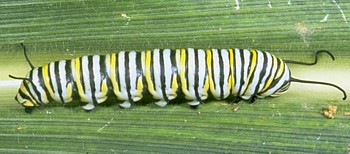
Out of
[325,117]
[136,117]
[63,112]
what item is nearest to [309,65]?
[325,117]

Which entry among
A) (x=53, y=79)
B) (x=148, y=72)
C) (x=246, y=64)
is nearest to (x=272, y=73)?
(x=246, y=64)

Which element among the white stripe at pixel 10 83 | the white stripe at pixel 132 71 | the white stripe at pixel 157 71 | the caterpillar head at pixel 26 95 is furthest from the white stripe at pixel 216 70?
the white stripe at pixel 10 83

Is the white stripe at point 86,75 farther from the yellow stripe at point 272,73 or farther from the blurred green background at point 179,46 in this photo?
the yellow stripe at point 272,73

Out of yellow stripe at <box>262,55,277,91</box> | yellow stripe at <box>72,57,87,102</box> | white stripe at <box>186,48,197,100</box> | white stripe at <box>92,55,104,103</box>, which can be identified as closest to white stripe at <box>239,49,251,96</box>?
yellow stripe at <box>262,55,277,91</box>

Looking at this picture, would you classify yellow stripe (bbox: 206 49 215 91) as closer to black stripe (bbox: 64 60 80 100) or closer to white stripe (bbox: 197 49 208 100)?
white stripe (bbox: 197 49 208 100)

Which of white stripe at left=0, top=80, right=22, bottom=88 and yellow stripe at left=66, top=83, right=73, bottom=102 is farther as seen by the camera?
white stripe at left=0, top=80, right=22, bottom=88

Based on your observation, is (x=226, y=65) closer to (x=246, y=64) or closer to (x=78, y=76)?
(x=246, y=64)
